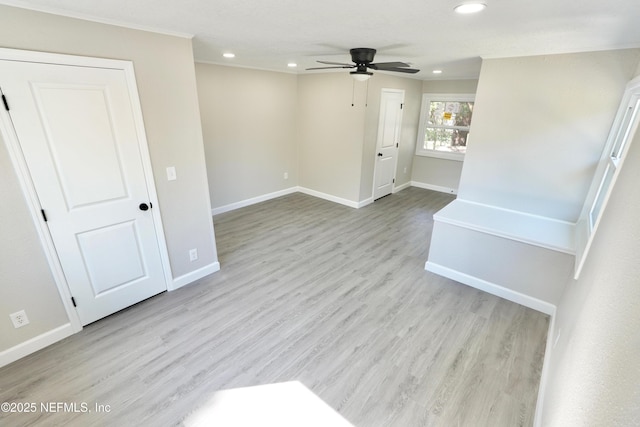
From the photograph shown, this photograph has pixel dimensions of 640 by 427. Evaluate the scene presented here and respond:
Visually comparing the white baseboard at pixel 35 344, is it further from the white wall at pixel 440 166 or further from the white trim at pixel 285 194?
the white wall at pixel 440 166

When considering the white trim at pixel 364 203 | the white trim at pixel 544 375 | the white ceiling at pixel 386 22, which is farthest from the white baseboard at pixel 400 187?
the white trim at pixel 544 375

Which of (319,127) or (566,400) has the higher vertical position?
(319,127)

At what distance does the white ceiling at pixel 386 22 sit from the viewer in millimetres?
1622

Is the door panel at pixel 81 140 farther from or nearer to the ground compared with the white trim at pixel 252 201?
farther from the ground

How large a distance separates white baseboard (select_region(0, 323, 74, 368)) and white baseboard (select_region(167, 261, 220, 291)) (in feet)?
2.76

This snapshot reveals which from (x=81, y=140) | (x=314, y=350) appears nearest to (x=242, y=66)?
(x=81, y=140)

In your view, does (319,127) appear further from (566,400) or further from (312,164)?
(566,400)

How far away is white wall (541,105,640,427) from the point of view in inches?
30.4

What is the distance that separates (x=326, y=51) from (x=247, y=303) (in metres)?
2.80

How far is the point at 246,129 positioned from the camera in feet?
16.3

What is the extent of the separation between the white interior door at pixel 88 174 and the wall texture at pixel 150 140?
0.43 feet

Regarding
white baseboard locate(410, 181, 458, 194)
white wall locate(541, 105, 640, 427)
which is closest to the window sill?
white baseboard locate(410, 181, 458, 194)

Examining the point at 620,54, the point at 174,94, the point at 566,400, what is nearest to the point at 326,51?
the point at 174,94

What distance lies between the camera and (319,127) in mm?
5461
